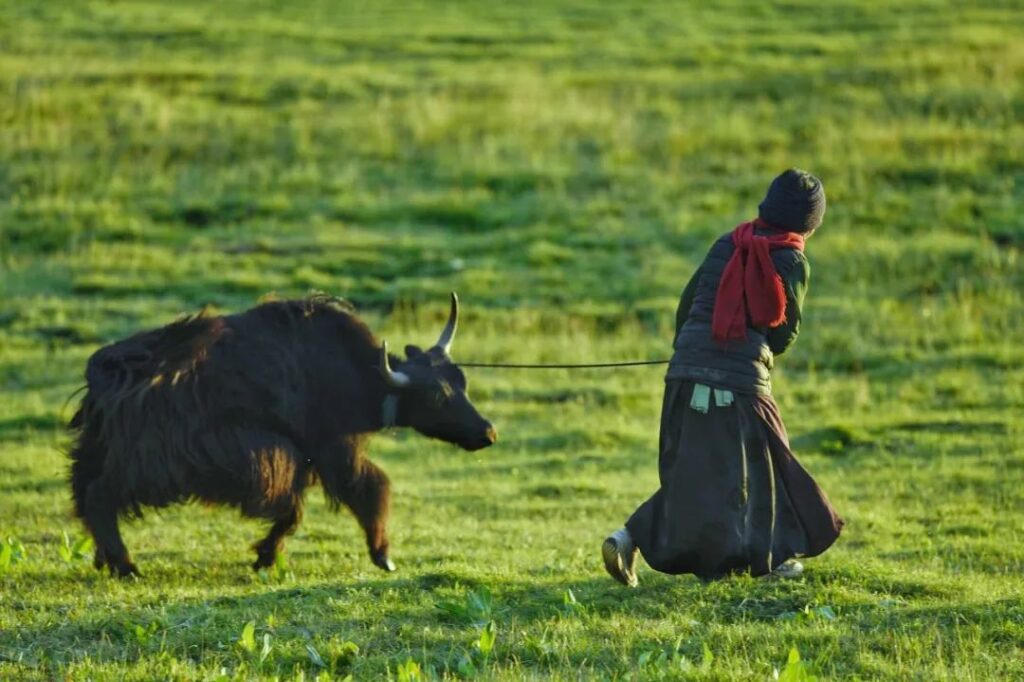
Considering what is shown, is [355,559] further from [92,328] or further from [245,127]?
[245,127]

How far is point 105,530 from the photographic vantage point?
904 cm

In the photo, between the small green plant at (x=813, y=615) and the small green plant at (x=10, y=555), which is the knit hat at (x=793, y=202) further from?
the small green plant at (x=10, y=555)

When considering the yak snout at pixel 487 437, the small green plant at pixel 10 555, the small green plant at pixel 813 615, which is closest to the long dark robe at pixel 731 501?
the small green plant at pixel 813 615

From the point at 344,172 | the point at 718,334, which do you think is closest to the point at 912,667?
the point at 718,334

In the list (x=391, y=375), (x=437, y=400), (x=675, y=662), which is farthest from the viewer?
(x=437, y=400)

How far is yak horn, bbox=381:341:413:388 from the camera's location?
994 centimetres

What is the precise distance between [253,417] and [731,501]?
3.04 m

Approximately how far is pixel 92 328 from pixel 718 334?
10.5m

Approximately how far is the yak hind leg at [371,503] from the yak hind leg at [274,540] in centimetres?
32

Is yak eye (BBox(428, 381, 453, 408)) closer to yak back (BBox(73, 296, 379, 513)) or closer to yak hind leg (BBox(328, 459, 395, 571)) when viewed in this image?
yak back (BBox(73, 296, 379, 513))

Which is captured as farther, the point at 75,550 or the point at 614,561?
the point at 75,550

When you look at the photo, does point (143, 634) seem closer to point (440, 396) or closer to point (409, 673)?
point (409, 673)

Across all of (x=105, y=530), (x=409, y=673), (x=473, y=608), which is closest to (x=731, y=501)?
(x=473, y=608)

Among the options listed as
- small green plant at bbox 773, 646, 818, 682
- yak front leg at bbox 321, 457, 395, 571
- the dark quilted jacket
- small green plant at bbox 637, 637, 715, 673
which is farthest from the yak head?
small green plant at bbox 773, 646, 818, 682
